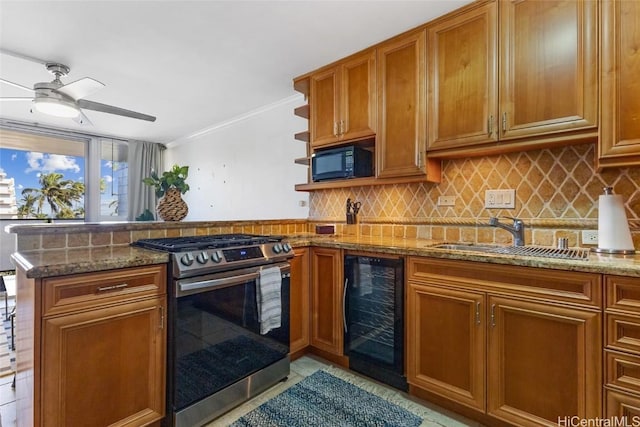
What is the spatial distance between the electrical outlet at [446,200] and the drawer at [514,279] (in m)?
0.70

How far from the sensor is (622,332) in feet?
3.94

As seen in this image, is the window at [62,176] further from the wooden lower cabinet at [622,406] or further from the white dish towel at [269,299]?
the wooden lower cabinet at [622,406]

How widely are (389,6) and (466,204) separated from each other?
4.58ft

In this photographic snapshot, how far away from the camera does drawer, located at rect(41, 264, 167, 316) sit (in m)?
1.20

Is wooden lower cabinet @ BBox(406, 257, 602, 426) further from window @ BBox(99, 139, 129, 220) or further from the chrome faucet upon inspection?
window @ BBox(99, 139, 129, 220)

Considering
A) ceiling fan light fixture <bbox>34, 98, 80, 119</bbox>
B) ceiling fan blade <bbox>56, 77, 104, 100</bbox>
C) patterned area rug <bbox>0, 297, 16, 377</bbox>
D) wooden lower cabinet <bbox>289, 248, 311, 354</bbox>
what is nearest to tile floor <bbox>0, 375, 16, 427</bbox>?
patterned area rug <bbox>0, 297, 16, 377</bbox>

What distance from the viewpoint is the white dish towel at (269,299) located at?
1.85m

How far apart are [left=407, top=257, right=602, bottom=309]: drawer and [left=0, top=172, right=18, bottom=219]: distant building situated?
562 centimetres

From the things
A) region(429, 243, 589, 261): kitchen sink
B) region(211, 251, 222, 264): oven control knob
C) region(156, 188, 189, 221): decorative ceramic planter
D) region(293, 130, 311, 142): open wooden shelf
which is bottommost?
region(211, 251, 222, 264): oven control knob

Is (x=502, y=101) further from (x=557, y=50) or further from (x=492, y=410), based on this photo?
(x=492, y=410)

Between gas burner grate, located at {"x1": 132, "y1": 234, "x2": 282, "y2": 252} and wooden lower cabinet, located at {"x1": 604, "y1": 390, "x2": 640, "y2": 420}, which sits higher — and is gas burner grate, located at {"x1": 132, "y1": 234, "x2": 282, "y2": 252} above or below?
above

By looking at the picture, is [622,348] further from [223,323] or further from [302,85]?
[302,85]

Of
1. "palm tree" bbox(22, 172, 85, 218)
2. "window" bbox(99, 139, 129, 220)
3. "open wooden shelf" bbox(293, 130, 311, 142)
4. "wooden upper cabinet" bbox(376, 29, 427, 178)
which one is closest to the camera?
"wooden upper cabinet" bbox(376, 29, 427, 178)

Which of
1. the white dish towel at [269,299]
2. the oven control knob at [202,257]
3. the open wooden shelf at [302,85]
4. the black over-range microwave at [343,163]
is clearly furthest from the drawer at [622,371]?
the open wooden shelf at [302,85]
